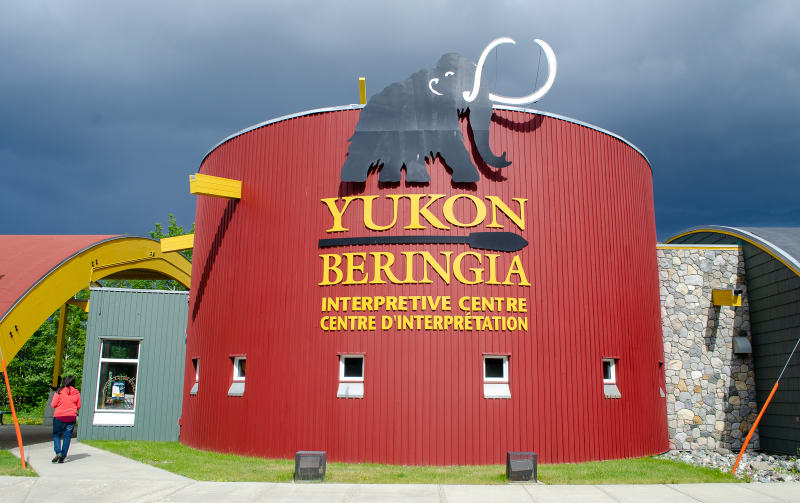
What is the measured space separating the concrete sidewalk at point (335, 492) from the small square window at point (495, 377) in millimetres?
3228

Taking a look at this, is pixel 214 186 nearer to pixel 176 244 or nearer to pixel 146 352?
pixel 176 244

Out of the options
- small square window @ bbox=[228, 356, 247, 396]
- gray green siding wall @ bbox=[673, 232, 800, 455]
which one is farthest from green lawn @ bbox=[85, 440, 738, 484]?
gray green siding wall @ bbox=[673, 232, 800, 455]

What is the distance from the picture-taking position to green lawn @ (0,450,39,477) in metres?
11.7

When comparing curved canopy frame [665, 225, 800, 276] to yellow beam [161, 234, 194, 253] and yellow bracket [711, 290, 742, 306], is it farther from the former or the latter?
yellow beam [161, 234, 194, 253]

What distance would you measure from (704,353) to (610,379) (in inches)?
172

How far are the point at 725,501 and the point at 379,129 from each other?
9.82 metres

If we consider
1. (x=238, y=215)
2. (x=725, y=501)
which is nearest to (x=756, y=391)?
(x=725, y=501)

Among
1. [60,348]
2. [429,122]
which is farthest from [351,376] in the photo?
[60,348]

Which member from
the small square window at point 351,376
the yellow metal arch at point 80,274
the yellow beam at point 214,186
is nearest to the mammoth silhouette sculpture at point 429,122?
the yellow beam at point 214,186

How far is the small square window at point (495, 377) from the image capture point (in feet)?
45.9

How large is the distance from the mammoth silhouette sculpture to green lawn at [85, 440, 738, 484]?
614 cm

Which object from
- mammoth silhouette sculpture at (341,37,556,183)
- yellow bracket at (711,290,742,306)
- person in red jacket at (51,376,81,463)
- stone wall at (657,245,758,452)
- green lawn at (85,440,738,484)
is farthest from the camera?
yellow bracket at (711,290,742,306)

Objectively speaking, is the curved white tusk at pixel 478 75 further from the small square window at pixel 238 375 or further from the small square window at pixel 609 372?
the small square window at pixel 238 375

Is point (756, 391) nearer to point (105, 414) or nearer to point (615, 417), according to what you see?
point (615, 417)
